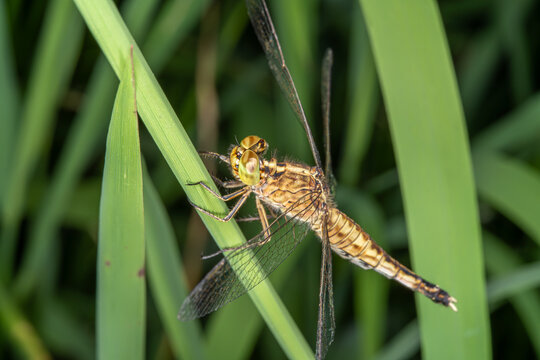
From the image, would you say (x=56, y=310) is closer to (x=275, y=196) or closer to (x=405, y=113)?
(x=275, y=196)

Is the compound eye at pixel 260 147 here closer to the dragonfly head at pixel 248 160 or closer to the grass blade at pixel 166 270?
the dragonfly head at pixel 248 160

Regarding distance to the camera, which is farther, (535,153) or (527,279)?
(535,153)

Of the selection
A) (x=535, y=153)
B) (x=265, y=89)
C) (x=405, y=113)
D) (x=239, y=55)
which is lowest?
(x=535, y=153)

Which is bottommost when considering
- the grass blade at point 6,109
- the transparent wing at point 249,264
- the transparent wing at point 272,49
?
the transparent wing at point 249,264

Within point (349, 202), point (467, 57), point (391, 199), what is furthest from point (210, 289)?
point (467, 57)

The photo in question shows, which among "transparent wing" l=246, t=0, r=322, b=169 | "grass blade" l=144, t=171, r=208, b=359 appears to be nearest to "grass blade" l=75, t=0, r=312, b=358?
"grass blade" l=144, t=171, r=208, b=359

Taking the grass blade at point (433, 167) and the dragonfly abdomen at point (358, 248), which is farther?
the dragonfly abdomen at point (358, 248)

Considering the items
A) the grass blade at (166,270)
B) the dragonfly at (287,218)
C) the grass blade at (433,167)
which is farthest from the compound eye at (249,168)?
the grass blade at (433,167)
